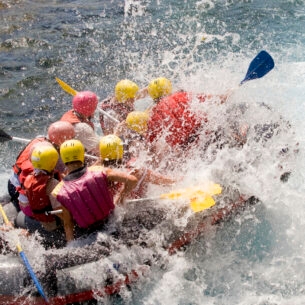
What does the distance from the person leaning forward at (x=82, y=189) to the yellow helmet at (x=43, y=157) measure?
18cm

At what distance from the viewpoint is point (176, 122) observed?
19.2ft

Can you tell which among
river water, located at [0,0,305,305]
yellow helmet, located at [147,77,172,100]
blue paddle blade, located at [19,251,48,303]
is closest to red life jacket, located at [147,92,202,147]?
river water, located at [0,0,305,305]

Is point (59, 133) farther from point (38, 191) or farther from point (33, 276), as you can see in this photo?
point (33, 276)

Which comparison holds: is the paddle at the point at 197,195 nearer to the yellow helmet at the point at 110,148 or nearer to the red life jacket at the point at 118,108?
the yellow helmet at the point at 110,148

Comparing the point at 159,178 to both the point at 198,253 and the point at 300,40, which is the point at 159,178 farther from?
the point at 300,40

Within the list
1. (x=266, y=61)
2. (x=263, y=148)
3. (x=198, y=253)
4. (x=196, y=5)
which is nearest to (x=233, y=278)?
(x=198, y=253)

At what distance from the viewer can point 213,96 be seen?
6.24 metres

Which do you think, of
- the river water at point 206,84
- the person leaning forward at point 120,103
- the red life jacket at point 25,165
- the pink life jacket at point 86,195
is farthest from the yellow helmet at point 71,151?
the person leaning forward at point 120,103

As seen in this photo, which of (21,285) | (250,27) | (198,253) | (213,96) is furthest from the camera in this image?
(250,27)

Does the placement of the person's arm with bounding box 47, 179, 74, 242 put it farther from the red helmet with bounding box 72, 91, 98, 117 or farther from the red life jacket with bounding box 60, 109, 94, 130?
the red helmet with bounding box 72, 91, 98, 117

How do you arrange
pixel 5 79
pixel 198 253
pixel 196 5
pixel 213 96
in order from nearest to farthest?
pixel 198 253 → pixel 213 96 → pixel 5 79 → pixel 196 5

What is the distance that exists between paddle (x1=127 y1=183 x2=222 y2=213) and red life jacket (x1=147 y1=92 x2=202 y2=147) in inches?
30.8

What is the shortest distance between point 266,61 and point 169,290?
3420 mm

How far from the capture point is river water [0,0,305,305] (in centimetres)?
547
